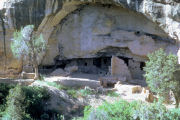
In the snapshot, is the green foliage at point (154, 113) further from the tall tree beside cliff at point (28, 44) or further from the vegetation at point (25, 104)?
the tall tree beside cliff at point (28, 44)

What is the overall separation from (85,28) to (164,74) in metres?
8.32

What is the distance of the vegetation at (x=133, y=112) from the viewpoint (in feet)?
39.5

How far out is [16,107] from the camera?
1498cm

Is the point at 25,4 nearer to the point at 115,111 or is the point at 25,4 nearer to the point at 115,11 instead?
the point at 115,11

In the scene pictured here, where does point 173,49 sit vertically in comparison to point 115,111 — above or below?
above

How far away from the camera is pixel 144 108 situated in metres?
12.1

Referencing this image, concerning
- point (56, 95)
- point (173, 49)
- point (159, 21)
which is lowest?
point (56, 95)

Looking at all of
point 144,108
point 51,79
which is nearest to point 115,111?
point 144,108

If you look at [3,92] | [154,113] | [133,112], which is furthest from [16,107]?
[154,113]

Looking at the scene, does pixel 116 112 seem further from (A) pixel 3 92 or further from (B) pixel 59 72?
(B) pixel 59 72

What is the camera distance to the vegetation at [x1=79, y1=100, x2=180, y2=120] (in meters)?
12.0

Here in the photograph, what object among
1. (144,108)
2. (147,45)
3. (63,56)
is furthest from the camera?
(63,56)

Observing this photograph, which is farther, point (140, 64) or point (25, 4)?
point (140, 64)

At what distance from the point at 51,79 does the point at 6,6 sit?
5.40 m
